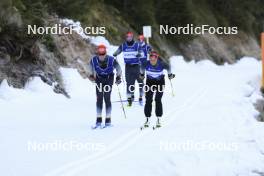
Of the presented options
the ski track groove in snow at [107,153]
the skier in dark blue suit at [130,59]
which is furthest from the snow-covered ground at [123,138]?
the skier in dark blue suit at [130,59]

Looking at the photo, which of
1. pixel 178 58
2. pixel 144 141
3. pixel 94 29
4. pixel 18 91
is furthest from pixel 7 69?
pixel 178 58

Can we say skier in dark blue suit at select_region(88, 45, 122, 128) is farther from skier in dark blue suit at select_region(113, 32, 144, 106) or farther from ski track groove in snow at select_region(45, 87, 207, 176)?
skier in dark blue suit at select_region(113, 32, 144, 106)

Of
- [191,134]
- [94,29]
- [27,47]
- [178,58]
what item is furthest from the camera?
[178,58]

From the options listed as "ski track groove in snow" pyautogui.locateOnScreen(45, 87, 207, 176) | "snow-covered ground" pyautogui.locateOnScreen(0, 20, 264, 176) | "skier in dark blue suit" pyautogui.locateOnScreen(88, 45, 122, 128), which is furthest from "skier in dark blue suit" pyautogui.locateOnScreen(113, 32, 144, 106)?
"skier in dark blue suit" pyautogui.locateOnScreen(88, 45, 122, 128)

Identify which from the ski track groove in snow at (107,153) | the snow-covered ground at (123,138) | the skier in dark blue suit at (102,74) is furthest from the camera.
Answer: the skier in dark blue suit at (102,74)

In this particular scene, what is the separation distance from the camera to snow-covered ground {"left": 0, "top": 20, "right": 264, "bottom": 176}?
9.21 meters

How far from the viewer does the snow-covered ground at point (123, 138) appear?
921 centimetres

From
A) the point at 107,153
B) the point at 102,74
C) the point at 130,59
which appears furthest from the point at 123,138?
the point at 130,59

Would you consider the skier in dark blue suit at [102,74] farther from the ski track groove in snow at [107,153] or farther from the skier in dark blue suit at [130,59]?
the skier in dark blue suit at [130,59]

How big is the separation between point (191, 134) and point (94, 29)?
1717 cm

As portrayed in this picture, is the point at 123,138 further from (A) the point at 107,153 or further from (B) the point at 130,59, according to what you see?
(B) the point at 130,59

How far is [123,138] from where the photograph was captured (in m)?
11.5

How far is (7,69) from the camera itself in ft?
54.2

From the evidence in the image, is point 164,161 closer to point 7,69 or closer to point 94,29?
point 7,69
